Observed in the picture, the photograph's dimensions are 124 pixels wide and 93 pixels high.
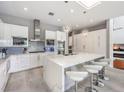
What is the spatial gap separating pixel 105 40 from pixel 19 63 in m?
A: 4.95

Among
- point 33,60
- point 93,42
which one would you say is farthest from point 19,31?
point 93,42

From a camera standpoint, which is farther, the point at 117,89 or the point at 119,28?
the point at 119,28

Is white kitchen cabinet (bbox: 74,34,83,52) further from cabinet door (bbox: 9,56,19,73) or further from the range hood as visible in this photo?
cabinet door (bbox: 9,56,19,73)

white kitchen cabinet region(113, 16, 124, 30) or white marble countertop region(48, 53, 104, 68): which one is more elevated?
white kitchen cabinet region(113, 16, 124, 30)

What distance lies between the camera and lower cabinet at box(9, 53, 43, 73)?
4.16 meters

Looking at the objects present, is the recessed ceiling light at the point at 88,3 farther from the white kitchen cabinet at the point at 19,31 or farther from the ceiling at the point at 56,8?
the white kitchen cabinet at the point at 19,31

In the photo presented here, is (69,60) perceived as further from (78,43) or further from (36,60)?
(78,43)

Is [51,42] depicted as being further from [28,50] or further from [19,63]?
[19,63]

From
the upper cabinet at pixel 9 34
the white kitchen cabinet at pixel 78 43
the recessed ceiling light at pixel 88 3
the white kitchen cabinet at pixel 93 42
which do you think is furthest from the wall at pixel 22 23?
the recessed ceiling light at pixel 88 3

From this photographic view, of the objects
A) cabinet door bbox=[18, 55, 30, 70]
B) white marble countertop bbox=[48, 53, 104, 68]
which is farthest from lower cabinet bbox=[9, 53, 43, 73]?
white marble countertop bbox=[48, 53, 104, 68]

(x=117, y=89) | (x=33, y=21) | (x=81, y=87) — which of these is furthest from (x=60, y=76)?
(x=33, y=21)

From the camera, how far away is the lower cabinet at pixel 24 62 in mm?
4156

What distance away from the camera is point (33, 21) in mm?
5539

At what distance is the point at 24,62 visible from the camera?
4547mm
